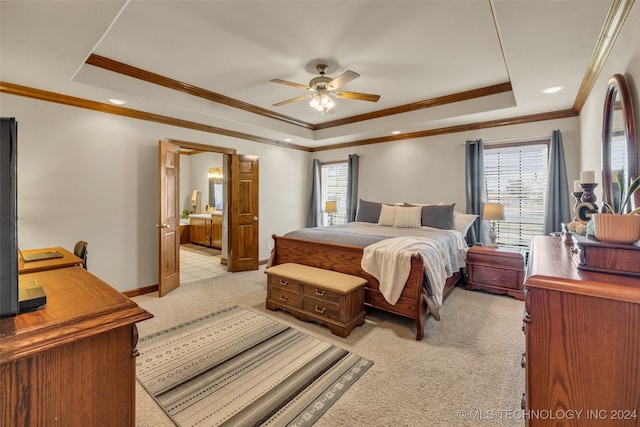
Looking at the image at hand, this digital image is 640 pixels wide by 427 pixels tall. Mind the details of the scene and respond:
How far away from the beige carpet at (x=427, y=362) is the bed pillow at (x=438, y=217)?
1004 mm

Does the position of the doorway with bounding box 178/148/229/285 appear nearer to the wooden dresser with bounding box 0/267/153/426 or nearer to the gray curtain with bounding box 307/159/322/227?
the gray curtain with bounding box 307/159/322/227

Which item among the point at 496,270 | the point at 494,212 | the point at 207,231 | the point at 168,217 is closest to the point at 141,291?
the point at 168,217

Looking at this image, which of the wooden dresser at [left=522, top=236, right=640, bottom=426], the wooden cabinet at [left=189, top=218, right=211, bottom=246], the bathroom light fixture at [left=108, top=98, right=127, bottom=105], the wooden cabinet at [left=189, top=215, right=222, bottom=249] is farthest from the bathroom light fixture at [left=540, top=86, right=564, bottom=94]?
the wooden cabinet at [left=189, top=218, right=211, bottom=246]

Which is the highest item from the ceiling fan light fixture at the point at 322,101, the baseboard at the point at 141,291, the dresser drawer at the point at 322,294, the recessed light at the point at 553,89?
the recessed light at the point at 553,89

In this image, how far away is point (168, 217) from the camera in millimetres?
3926

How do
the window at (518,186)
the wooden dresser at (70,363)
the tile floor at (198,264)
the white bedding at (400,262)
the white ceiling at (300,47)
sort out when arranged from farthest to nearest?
the tile floor at (198,264) < the window at (518,186) < the white bedding at (400,262) < the white ceiling at (300,47) < the wooden dresser at (70,363)

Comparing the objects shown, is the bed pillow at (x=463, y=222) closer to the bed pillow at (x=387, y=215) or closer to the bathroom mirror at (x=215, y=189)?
the bed pillow at (x=387, y=215)

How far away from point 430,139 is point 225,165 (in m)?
3.70

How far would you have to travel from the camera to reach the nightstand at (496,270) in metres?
3.60

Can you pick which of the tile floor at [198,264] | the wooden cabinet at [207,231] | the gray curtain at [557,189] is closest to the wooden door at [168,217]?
the tile floor at [198,264]

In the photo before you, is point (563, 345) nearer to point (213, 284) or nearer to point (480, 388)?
point (480, 388)

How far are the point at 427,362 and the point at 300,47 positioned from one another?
3.02 metres

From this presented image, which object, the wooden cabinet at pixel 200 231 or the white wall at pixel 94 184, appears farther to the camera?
the wooden cabinet at pixel 200 231

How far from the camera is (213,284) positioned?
426 centimetres
